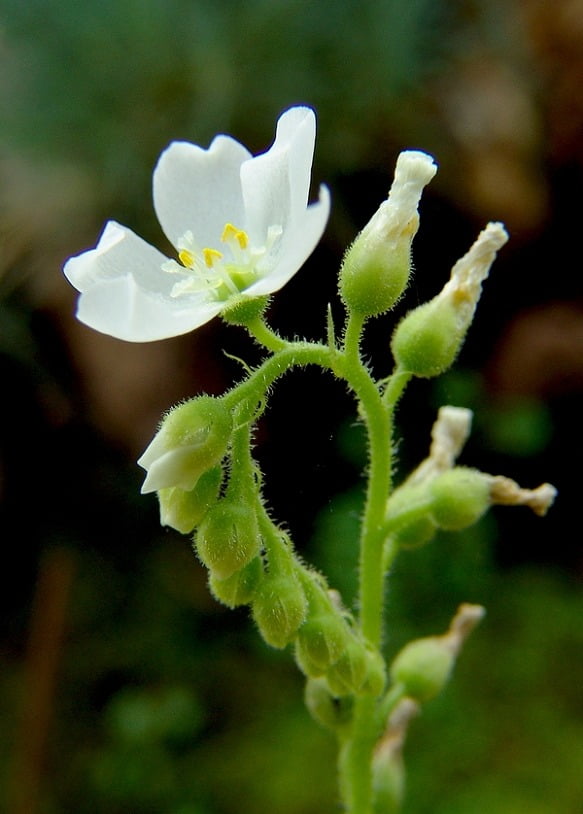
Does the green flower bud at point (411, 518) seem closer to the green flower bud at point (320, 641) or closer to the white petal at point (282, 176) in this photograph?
the green flower bud at point (320, 641)

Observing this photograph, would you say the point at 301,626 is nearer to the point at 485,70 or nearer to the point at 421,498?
the point at 421,498

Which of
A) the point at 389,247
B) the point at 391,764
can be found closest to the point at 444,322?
the point at 389,247

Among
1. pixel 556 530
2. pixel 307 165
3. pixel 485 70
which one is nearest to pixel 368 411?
pixel 307 165

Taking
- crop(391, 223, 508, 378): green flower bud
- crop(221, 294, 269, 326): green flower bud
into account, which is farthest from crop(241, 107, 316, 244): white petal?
crop(391, 223, 508, 378): green flower bud

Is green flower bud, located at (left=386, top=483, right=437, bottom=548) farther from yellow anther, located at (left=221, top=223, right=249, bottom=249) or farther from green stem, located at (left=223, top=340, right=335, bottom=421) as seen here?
yellow anther, located at (left=221, top=223, right=249, bottom=249)

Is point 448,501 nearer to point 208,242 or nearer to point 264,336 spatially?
point 264,336

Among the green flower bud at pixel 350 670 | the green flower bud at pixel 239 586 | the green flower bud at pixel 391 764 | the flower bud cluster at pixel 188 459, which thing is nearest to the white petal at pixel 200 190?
the flower bud cluster at pixel 188 459
